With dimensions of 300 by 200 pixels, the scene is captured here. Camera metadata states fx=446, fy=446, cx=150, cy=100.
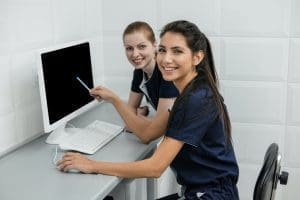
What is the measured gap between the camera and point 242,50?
2.31 m

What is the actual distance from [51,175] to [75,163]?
3.7 inches

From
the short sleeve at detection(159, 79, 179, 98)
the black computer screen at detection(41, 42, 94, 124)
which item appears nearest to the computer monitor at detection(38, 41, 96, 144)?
the black computer screen at detection(41, 42, 94, 124)

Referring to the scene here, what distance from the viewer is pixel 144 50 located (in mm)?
1994

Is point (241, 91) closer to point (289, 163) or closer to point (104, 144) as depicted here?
point (289, 163)

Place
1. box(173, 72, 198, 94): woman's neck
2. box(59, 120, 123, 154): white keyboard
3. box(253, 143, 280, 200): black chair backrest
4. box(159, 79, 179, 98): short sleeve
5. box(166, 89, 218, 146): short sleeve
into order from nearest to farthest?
box(253, 143, 280, 200): black chair backrest
box(166, 89, 218, 146): short sleeve
box(173, 72, 198, 94): woman's neck
box(59, 120, 123, 154): white keyboard
box(159, 79, 179, 98): short sleeve

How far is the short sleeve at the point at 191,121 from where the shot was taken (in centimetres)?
153

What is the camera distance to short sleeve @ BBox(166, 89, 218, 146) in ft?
5.03

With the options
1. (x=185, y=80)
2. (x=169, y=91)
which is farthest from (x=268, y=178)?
(x=169, y=91)

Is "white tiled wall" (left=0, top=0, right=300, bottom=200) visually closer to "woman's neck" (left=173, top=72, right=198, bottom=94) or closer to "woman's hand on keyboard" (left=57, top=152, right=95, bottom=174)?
"woman's hand on keyboard" (left=57, top=152, right=95, bottom=174)

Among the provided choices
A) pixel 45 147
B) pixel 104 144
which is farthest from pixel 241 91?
pixel 45 147

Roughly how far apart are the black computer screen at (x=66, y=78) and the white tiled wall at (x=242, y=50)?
0.54 feet

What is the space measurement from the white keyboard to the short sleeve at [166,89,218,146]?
40 cm

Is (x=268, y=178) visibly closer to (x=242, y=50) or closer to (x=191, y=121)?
(x=191, y=121)

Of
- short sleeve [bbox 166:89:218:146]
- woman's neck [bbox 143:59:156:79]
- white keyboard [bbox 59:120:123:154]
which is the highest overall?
woman's neck [bbox 143:59:156:79]
